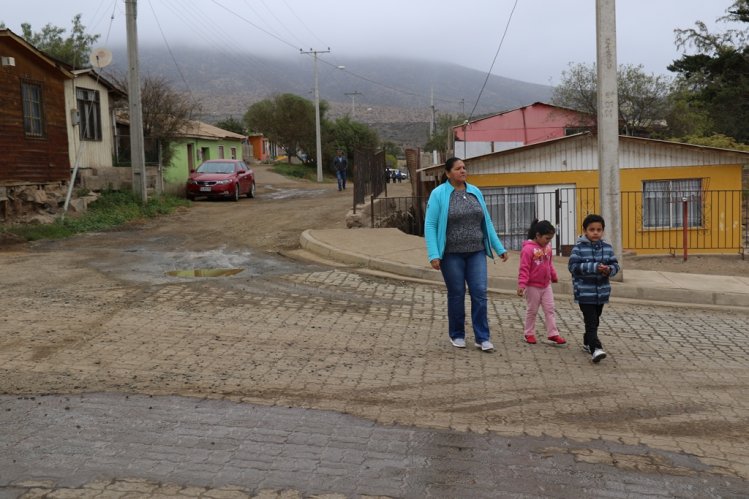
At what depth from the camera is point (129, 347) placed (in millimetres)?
6746

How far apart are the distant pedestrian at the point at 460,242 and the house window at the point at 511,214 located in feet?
47.4

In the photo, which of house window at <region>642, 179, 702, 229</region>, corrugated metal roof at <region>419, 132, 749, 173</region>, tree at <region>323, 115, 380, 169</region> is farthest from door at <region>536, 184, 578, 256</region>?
tree at <region>323, 115, 380, 169</region>

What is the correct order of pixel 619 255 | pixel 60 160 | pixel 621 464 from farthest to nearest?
1. pixel 60 160
2. pixel 619 255
3. pixel 621 464

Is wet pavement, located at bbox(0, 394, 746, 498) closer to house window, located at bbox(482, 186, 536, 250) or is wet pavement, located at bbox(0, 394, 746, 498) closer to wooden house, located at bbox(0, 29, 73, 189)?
wooden house, located at bbox(0, 29, 73, 189)

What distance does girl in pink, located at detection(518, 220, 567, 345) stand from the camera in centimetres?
720

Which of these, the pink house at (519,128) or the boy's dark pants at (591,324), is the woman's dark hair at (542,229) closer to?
the boy's dark pants at (591,324)

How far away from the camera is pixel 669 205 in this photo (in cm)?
2178

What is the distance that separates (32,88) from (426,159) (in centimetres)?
2246

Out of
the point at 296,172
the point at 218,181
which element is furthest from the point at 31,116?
the point at 296,172

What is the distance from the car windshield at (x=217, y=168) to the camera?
26.5 metres

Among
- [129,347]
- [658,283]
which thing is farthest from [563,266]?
[129,347]

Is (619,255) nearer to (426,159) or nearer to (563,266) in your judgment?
(563,266)

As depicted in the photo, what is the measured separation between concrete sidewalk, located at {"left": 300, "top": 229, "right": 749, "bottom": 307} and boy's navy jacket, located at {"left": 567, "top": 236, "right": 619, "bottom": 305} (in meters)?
3.77

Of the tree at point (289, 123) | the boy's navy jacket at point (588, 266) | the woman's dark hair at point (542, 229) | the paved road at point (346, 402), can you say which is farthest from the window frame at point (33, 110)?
the tree at point (289, 123)
